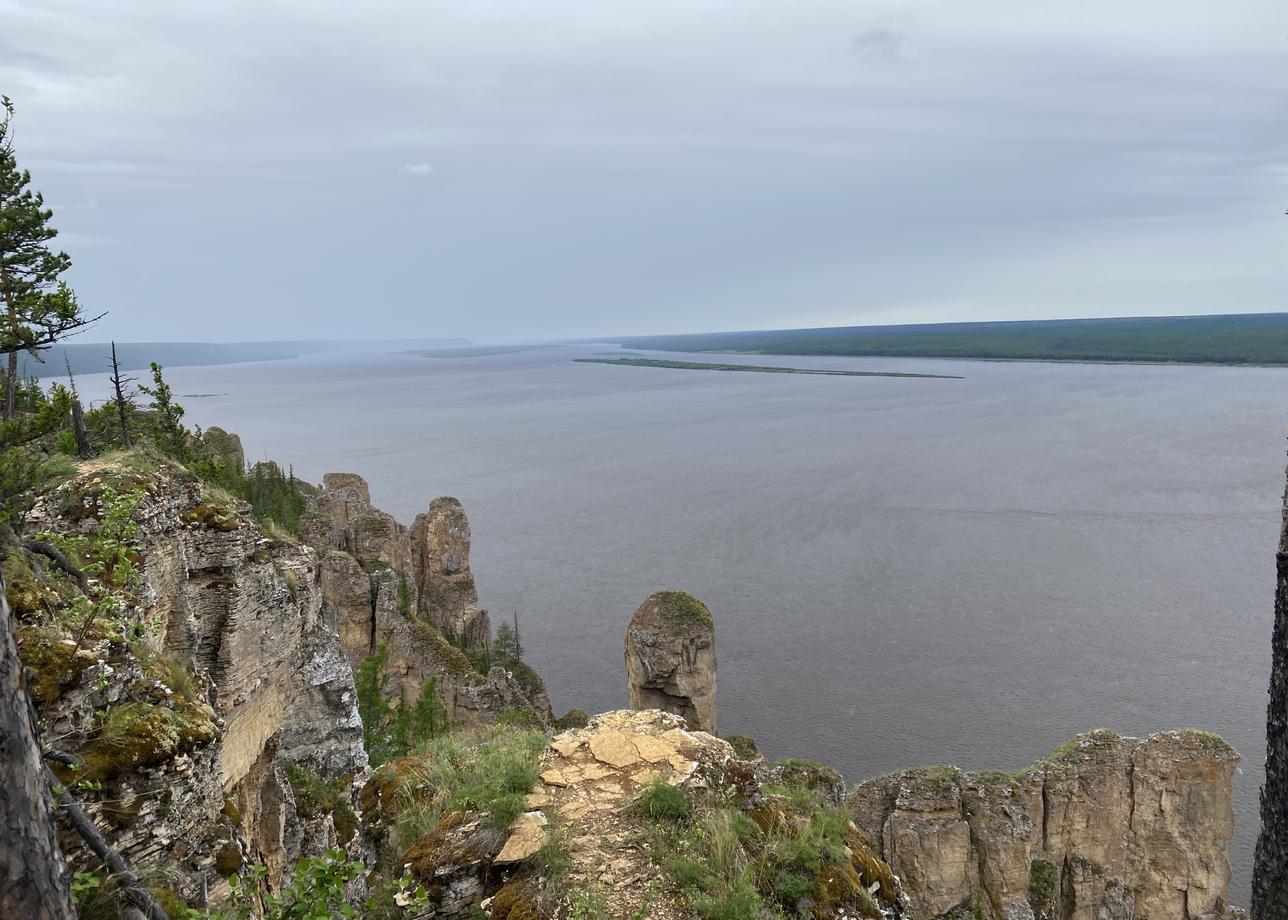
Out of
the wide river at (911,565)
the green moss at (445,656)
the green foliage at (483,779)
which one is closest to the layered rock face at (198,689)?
the green foliage at (483,779)

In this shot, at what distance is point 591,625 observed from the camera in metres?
49.4

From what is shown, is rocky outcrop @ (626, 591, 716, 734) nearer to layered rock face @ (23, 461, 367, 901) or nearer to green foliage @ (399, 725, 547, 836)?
layered rock face @ (23, 461, 367, 901)

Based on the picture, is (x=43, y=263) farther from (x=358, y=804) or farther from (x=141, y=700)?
(x=141, y=700)

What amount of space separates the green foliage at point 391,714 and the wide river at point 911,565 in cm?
1282

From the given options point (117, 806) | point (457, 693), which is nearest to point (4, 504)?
point (117, 806)

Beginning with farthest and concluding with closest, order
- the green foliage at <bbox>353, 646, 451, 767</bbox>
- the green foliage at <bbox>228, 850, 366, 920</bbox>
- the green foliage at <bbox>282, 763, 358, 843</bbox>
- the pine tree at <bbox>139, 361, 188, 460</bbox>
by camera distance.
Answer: the pine tree at <bbox>139, 361, 188, 460</bbox>
the green foliage at <bbox>353, 646, 451, 767</bbox>
the green foliage at <bbox>282, 763, 358, 843</bbox>
the green foliage at <bbox>228, 850, 366, 920</bbox>

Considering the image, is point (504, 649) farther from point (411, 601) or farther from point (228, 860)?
point (228, 860)

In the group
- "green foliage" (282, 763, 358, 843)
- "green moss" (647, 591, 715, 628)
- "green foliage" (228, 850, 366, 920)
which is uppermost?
"green foliage" (228, 850, 366, 920)

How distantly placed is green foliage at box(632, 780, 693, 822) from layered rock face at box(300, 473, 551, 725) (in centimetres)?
1703

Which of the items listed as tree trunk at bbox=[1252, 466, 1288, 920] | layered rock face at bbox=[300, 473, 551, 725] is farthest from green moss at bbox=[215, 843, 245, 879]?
layered rock face at bbox=[300, 473, 551, 725]

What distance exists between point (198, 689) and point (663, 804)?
527cm

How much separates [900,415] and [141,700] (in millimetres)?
147559

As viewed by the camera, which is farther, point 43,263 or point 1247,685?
point 1247,685

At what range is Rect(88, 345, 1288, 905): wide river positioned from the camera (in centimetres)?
3872
